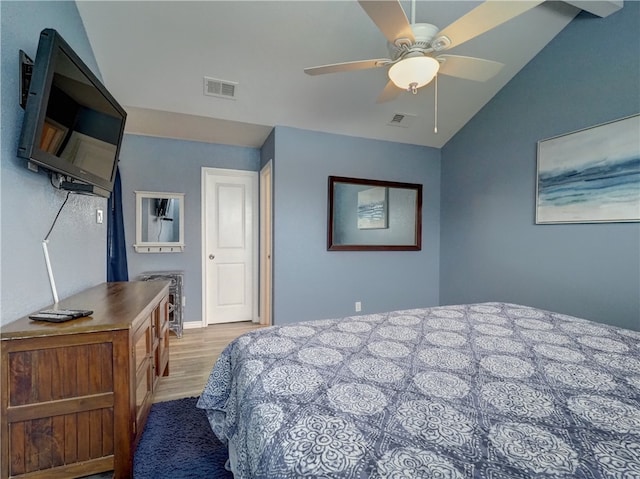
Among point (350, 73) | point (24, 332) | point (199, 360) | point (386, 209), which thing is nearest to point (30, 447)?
point (24, 332)

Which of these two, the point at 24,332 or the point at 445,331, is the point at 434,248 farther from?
the point at 24,332

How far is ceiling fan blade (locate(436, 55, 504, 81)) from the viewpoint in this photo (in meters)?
1.61

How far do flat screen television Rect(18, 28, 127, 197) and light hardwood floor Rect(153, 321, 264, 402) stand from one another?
58.5 inches

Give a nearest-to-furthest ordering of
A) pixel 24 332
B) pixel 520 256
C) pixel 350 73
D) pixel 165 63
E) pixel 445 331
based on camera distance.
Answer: pixel 24 332, pixel 445 331, pixel 165 63, pixel 350 73, pixel 520 256

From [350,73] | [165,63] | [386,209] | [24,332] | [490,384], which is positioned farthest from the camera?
[386,209]

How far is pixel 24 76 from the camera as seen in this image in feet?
4.35

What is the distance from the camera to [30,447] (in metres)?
1.16

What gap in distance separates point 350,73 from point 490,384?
2.64 metres

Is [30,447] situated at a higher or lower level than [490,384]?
lower

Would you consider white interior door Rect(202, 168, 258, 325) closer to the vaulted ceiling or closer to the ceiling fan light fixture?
the vaulted ceiling

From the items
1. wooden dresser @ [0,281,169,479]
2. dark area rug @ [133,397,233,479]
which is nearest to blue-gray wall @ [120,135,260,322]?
dark area rug @ [133,397,233,479]

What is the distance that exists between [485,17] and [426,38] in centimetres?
26

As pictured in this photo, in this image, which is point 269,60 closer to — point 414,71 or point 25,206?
point 414,71

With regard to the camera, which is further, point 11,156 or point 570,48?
point 570,48
